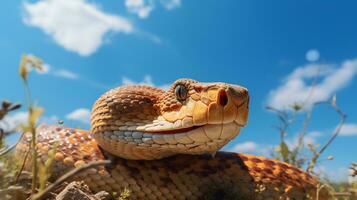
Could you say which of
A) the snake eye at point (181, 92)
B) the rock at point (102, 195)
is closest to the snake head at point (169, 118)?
the snake eye at point (181, 92)

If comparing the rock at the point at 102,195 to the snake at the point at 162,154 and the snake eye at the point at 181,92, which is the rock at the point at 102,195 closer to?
the snake at the point at 162,154

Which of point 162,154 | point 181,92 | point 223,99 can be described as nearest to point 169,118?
point 181,92

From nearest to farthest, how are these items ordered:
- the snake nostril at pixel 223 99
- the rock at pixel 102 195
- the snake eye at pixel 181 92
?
the snake nostril at pixel 223 99 < the rock at pixel 102 195 < the snake eye at pixel 181 92

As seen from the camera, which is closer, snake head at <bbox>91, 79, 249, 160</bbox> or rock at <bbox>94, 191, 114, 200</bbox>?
snake head at <bbox>91, 79, 249, 160</bbox>

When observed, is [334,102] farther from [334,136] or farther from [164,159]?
[164,159]

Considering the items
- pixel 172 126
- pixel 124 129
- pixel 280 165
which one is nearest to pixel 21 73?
pixel 172 126

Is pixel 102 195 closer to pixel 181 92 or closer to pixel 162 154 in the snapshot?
pixel 162 154

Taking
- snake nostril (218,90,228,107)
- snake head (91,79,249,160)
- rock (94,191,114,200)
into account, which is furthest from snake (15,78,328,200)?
rock (94,191,114,200)

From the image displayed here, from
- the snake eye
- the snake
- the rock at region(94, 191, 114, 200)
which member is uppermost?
the snake eye

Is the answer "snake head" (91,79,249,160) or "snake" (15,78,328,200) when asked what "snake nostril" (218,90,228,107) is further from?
"snake" (15,78,328,200)
